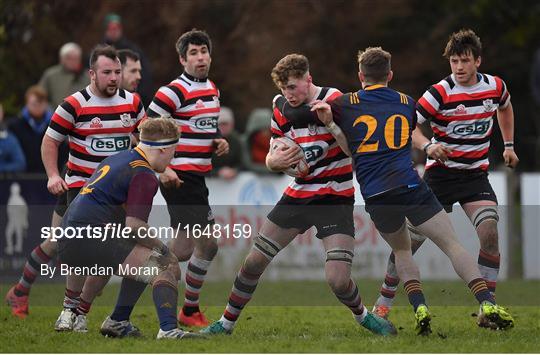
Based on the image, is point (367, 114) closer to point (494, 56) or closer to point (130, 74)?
point (130, 74)

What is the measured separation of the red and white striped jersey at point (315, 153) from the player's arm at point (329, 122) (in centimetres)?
14

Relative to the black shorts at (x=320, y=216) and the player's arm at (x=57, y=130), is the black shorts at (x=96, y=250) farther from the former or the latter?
the black shorts at (x=320, y=216)

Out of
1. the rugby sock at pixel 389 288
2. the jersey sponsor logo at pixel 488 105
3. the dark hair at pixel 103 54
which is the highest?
→ the dark hair at pixel 103 54

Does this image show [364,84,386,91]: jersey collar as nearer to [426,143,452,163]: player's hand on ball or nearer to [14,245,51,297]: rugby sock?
[426,143,452,163]: player's hand on ball

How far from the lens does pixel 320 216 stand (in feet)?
34.9

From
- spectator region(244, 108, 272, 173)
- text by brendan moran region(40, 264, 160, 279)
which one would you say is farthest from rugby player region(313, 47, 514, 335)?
spectator region(244, 108, 272, 173)

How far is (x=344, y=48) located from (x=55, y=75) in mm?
8095

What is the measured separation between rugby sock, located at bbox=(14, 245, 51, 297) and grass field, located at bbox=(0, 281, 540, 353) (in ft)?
0.78

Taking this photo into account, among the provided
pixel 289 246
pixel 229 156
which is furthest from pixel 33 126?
pixel 289 246

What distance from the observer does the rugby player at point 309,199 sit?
10.5 metres

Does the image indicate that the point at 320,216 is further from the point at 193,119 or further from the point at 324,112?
the point at 193,119

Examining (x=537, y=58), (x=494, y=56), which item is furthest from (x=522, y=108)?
(x=537, y=58)

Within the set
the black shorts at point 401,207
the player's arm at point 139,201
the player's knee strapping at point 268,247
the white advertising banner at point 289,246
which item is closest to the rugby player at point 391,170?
the black shorts at point 401,207

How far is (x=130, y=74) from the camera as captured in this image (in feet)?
41.6
